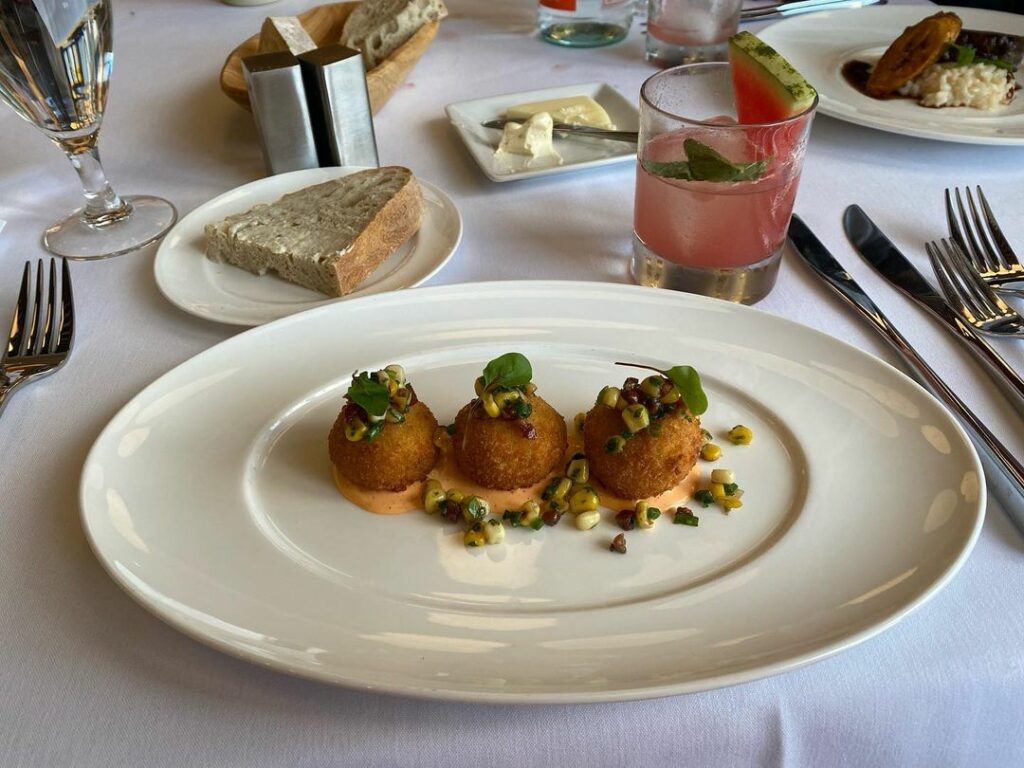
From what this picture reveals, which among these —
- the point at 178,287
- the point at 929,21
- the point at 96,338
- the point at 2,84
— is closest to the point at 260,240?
the point at 178,287

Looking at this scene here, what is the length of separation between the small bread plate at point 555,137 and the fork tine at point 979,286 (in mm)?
570

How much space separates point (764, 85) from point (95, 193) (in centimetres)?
113

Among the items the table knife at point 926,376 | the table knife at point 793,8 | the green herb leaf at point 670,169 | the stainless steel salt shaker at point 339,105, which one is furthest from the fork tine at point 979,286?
the table knife at point 793,8

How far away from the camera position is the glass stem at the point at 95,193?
143 centimetres

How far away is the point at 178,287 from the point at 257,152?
1.76 feet

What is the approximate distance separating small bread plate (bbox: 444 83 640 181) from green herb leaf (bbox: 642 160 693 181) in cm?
35

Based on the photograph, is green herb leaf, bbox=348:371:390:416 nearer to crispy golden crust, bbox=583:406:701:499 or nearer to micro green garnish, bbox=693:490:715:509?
crispy golden crust, bbox=583:406:701:499

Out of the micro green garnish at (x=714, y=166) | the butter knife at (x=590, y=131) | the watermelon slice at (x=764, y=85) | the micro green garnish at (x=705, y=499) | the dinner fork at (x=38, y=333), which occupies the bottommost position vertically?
the dinner fork at (x=38, y=333)

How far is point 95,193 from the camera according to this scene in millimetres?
1464

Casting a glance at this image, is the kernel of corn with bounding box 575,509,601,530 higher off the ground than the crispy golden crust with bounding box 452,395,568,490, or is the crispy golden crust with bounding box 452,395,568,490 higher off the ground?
the crispy golden crust with bounding box 452,395,568,490

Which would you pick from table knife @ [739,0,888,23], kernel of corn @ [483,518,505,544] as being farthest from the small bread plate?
kernel of corn @ [483,518,505,544]

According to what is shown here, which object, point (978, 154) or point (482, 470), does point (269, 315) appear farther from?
point (978, 154)

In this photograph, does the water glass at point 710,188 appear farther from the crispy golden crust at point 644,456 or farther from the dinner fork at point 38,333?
the dinner fork at point 38,333

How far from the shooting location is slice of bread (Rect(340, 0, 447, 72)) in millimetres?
1821
